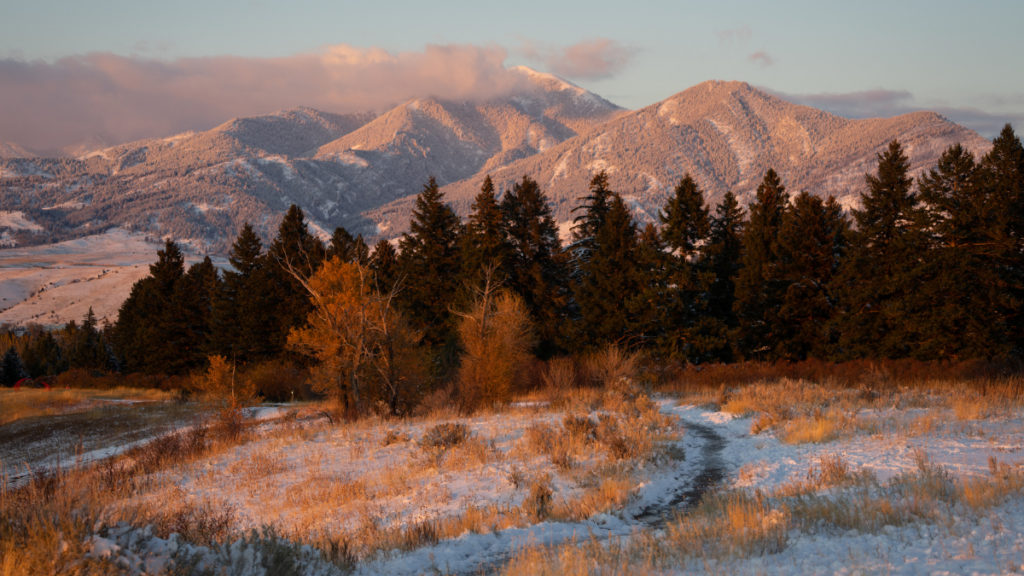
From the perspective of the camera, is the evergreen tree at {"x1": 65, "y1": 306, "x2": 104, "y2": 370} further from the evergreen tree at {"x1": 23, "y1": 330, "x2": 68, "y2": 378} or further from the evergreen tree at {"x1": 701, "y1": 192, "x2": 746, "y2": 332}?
the evergreen tree at {"x1": 701, "y1": 192, "x2": 746, "y2": 332}

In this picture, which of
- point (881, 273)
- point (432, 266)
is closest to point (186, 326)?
point (432, 266)

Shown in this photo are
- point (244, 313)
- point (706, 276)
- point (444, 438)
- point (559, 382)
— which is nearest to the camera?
point (444, 438)

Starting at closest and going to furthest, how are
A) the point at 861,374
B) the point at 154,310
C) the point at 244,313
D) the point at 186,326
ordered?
the point at 861,374, the point at 244,313, the point at 186,326, the point at 154,310

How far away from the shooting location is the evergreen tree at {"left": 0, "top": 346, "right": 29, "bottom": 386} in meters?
64.4

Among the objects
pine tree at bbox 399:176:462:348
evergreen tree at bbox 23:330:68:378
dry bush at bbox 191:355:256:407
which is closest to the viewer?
dry bush at bbox 191:355:256:407

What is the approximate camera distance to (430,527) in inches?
279

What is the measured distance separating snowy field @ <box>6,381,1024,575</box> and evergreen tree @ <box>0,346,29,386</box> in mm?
Result: 66879

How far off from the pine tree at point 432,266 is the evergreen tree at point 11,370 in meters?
A: 51.9

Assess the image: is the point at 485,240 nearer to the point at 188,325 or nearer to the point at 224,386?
the point at 224,386

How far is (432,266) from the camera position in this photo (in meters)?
46.6

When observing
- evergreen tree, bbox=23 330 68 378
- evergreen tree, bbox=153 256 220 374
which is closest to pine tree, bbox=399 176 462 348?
evergreen tree, bbox=153 256 220 374

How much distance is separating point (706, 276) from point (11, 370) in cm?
7660

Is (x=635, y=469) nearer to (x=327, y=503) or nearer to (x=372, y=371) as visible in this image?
(x=327, y=503)

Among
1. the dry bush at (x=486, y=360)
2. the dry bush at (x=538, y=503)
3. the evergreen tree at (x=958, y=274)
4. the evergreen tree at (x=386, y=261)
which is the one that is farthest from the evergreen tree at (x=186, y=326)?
the evergreen tree at (x=958, y=274)
